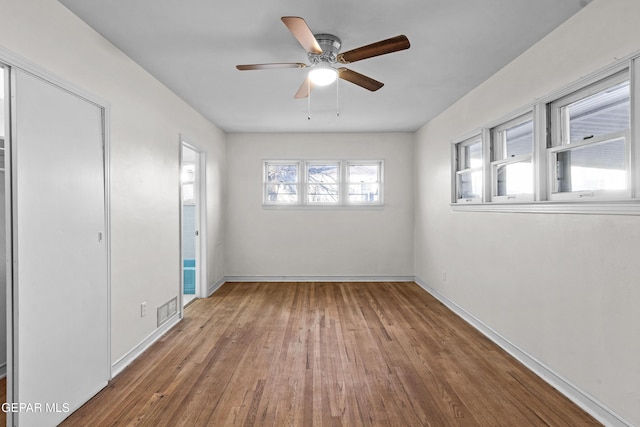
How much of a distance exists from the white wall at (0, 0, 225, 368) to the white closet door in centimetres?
17

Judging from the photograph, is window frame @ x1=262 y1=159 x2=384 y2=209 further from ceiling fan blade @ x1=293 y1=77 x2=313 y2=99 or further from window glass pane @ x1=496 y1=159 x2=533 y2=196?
ceiling fan blade @ x1=293 y1=77 x2=313 y2=99

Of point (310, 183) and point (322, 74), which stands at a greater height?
point (322, 74)

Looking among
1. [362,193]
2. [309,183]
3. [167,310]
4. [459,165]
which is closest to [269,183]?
[309,183]

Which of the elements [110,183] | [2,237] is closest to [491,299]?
[110,183]

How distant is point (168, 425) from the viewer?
2010mm

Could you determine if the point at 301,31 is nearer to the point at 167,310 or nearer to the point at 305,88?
the point at 305,88

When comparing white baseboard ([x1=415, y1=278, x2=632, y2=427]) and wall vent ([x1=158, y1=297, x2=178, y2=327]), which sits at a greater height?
wall vent ([x1=158, y1=297, x2=178, y2=327])

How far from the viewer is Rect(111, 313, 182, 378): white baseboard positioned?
265cm

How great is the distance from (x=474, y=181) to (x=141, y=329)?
12.2 ft

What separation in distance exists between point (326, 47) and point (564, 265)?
2.27m

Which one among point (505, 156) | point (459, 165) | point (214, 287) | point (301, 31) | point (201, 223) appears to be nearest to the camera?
point (301, 31)

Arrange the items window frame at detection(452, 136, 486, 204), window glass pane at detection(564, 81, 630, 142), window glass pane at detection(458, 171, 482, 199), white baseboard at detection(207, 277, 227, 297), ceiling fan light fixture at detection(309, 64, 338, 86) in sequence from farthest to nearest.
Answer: white baseboard at detection(207, 277, 227, 297) → window frame at detection(452, 136, 486, 204) → window glass pane at detection(458, 171, 482, 199) → ceiling fan light fixture at detection(309, 64, 338, 86) → window glass pane at detection(564, 81, 630, 142)

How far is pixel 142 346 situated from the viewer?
3.03 metres

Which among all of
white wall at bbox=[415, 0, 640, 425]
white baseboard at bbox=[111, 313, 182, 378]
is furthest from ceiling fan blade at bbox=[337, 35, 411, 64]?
white baseboard at bbox=[111, 313, 182, 378]
